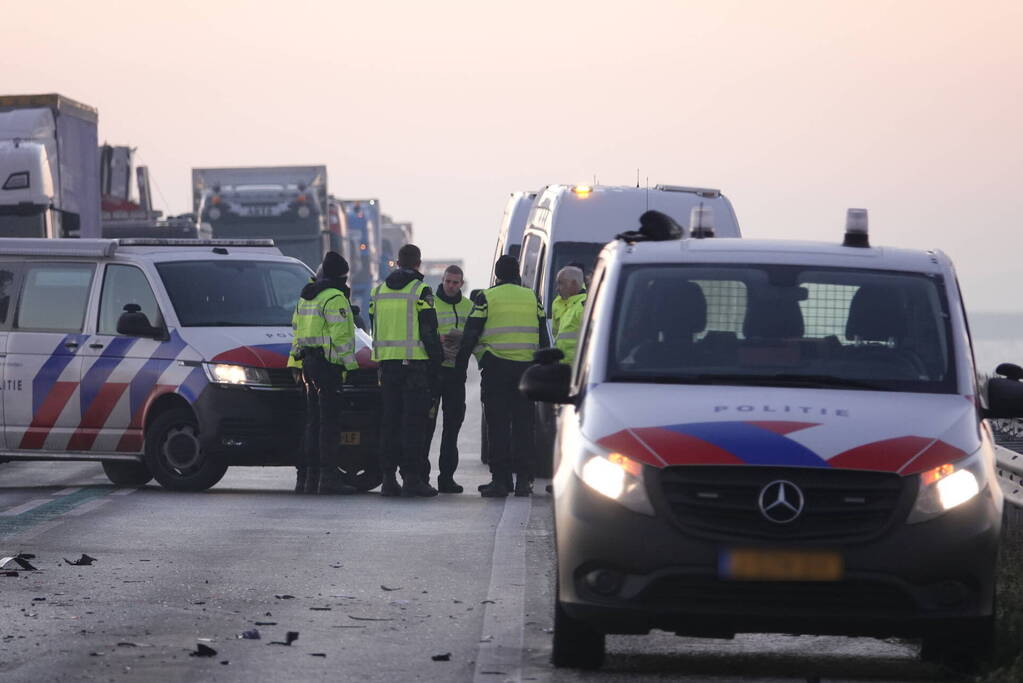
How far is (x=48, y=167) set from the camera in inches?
979

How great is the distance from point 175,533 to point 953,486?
6.72 metres

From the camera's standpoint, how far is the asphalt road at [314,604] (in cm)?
859

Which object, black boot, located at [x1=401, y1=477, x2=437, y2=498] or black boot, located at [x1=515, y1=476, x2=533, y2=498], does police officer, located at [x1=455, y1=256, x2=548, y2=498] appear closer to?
black boot, located at [x1=515, y1=476, x2=533, y2=498]

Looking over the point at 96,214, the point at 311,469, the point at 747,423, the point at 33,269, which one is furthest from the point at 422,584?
the point at 96,214

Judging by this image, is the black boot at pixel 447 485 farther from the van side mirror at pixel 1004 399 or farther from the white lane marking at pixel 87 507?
the van side mirror at pixel 1004 399

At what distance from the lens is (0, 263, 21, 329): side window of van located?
57.7 feet

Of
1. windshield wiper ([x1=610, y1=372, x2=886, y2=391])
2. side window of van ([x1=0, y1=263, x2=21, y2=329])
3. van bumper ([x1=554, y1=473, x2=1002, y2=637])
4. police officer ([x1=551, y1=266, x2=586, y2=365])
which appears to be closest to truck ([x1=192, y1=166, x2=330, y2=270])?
side window of van ([x1=0, y1=263, x2=21, y2=329])

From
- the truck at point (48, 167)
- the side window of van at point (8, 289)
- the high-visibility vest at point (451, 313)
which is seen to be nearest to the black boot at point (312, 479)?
the high-visibility vest at point (451, 313)

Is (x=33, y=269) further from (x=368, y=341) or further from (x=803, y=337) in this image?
(x=803, y=337)

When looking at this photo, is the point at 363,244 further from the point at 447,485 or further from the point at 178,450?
the point at 178,450

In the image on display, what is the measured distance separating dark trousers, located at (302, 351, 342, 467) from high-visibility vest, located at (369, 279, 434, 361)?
443mm

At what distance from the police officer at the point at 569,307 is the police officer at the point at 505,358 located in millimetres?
195

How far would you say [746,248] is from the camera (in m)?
9.41

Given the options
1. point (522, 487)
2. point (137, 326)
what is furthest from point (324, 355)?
point (522, 487)
